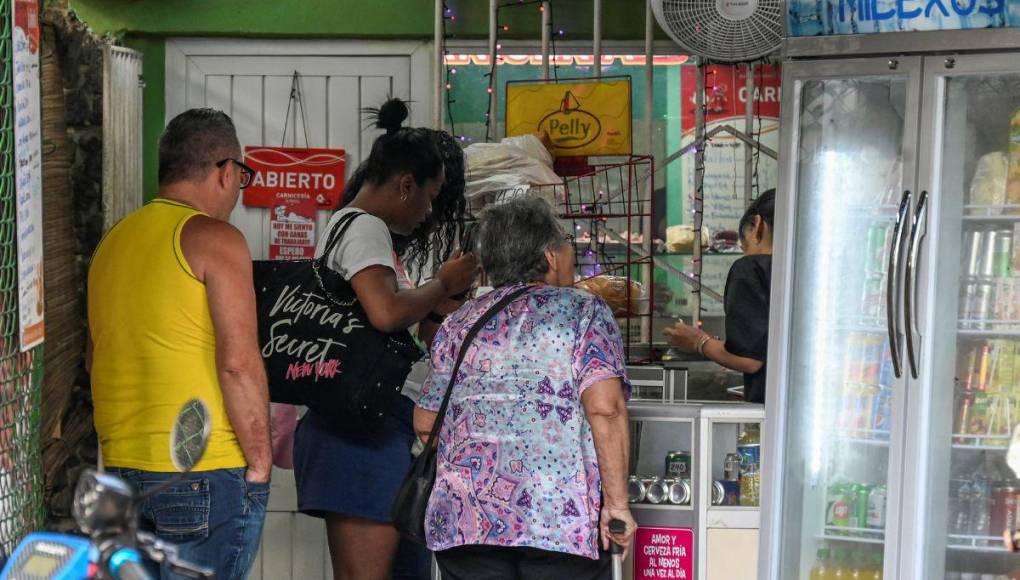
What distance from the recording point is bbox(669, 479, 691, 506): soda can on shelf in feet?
13.9

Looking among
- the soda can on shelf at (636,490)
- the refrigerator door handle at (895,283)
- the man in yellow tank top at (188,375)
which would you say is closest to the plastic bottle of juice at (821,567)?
the soda can on shelf at (636,490)

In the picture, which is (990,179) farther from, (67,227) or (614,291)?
(67,227)

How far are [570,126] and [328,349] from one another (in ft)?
7.54

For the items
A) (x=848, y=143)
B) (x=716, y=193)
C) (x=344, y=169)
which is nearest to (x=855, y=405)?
(x=848, y=143)

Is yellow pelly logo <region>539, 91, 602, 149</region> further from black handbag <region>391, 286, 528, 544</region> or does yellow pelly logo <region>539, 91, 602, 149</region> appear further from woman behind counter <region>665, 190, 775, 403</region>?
black handbag <region>391, 286, 528, 544</region>

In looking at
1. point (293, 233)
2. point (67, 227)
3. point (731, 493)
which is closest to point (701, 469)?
point (731, 493)

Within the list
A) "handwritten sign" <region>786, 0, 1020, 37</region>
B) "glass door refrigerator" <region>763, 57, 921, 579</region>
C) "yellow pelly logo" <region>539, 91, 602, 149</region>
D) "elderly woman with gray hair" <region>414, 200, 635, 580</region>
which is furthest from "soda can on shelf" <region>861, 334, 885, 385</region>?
"yellow pelly logo" <region>539, 91, 602, 149</region>

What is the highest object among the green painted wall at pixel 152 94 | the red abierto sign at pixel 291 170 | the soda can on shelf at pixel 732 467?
the green painted wall at pixel 152 94

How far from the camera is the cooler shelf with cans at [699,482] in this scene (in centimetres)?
425

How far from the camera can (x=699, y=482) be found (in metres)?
4.25

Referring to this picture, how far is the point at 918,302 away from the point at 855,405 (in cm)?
45

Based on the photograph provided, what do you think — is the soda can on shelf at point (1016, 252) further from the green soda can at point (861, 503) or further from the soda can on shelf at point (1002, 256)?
the green soda can at point (861, 503)

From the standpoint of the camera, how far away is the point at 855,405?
4.20m

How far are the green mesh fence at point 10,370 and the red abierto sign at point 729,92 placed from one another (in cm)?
408
